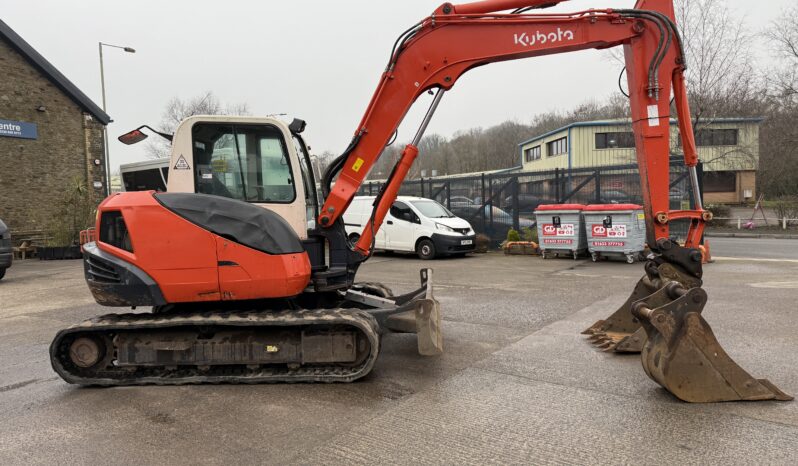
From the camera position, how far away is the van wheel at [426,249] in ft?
48.3

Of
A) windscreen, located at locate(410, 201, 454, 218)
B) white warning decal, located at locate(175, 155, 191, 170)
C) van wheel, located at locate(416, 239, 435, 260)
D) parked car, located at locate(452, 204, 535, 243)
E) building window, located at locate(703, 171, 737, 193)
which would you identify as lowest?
van wheel, located at locate(416, 239, 435, 260)

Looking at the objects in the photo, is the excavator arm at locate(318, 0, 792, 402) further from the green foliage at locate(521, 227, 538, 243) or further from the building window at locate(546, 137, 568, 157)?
the building window at locate(546, 137, 568, 157)

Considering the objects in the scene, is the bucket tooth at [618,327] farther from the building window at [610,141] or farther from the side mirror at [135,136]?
the building window at [610,141]

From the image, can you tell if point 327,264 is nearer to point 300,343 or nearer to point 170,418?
point 300,343

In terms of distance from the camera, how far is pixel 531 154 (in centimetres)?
5253

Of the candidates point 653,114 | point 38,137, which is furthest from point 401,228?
point 38,137

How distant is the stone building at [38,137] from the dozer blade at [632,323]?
19.7 meters

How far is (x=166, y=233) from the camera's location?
452cm

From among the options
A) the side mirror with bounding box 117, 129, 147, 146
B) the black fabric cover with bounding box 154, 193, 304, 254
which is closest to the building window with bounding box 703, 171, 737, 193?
the black fabric cover with bounding box 154, 193, 304, 254

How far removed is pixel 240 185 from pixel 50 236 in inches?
684

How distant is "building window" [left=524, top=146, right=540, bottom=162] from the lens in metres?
49.9

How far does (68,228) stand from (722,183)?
1744 inches

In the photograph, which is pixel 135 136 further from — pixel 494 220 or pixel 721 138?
pixel 721 138

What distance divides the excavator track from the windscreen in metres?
10.6
